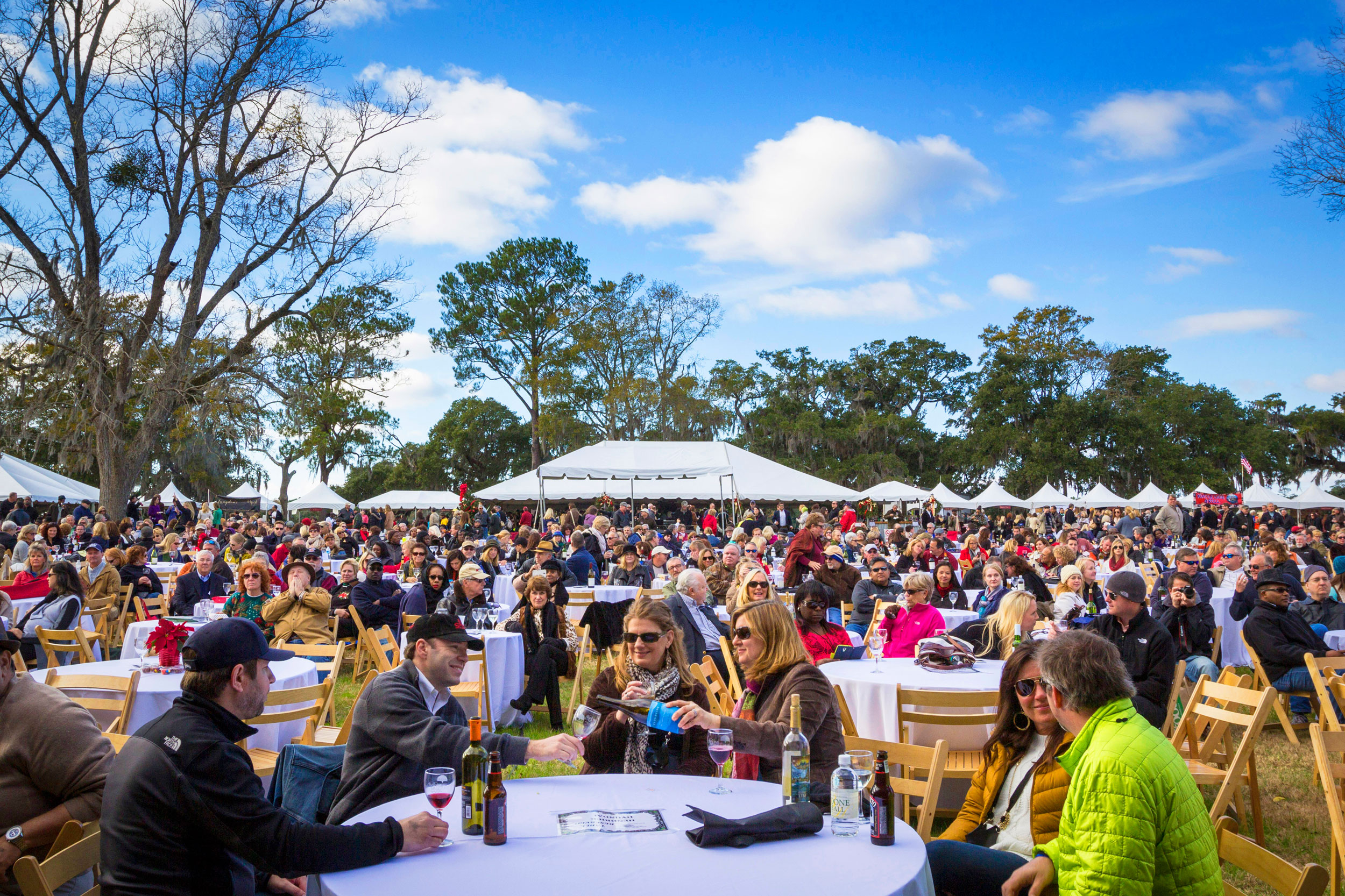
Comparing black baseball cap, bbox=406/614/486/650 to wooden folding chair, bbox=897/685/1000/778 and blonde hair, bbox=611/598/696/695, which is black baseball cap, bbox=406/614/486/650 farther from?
wooden folding chair, bbox=897/685/1000/778

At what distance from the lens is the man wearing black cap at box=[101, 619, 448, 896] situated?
2.37m

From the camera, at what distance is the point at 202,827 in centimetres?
241

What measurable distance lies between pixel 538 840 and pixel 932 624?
4879 millimetres

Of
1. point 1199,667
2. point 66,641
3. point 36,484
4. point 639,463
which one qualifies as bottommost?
point 1199,667

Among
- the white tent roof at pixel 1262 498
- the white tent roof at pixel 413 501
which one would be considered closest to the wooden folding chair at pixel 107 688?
the white tent roof at pixel 413 501

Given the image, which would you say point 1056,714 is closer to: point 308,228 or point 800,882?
point 800,882

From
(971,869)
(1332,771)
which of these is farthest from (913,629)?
(971,869)

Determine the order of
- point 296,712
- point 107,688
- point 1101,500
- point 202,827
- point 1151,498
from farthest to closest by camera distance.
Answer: point 1101,500 → point 1151,498 → point 107,688 → point 296,712 → point 202,827

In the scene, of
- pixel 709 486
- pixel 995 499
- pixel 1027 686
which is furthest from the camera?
pixel 995 499

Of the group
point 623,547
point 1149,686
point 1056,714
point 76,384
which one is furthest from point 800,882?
point 76,384

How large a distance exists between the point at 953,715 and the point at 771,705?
1.10 m

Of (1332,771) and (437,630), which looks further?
(1332,771)

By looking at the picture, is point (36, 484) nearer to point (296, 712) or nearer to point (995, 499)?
point (296, 712)

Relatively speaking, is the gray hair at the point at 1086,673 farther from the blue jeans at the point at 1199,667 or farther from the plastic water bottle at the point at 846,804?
the blue jeans at the point at 1199,667
